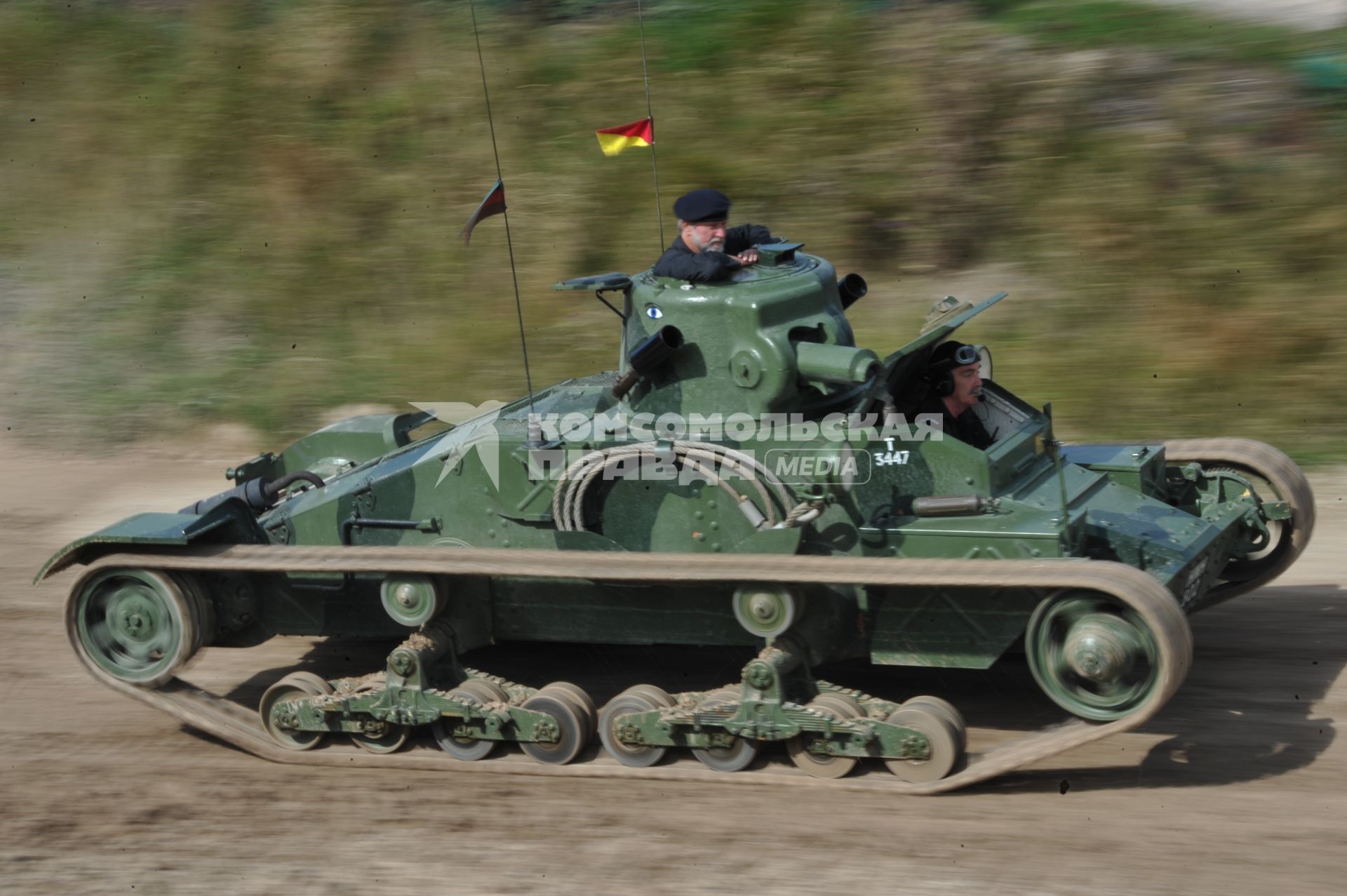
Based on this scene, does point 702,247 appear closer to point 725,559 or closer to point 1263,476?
point 725,559

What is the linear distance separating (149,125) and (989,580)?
17.4 metres

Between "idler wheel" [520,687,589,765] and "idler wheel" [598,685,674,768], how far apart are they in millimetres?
131

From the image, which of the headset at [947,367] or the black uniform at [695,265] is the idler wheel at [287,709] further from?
the headset at [947,367]

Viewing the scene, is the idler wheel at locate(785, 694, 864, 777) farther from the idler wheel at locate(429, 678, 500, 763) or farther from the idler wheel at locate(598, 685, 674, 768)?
the idler wheel at locate(429, 678, 500, 763)

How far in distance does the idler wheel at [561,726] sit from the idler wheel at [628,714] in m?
0.13

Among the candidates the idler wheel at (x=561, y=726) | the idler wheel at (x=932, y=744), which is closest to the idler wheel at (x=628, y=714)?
the idler wheel at (x=561, y=726)

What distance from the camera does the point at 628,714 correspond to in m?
8.32

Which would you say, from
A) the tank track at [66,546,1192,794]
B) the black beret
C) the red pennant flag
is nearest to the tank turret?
the black beret

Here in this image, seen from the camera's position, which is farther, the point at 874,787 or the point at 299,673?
the point at 299,673

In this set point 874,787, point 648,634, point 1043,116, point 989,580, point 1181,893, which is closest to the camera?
point 1181,893

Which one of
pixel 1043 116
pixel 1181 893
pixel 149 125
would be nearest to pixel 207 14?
pixel 149 125

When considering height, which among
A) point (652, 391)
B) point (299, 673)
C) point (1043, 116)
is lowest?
point (299, 673)

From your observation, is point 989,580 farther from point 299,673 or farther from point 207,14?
point 207,14

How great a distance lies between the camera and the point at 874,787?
7.98m
